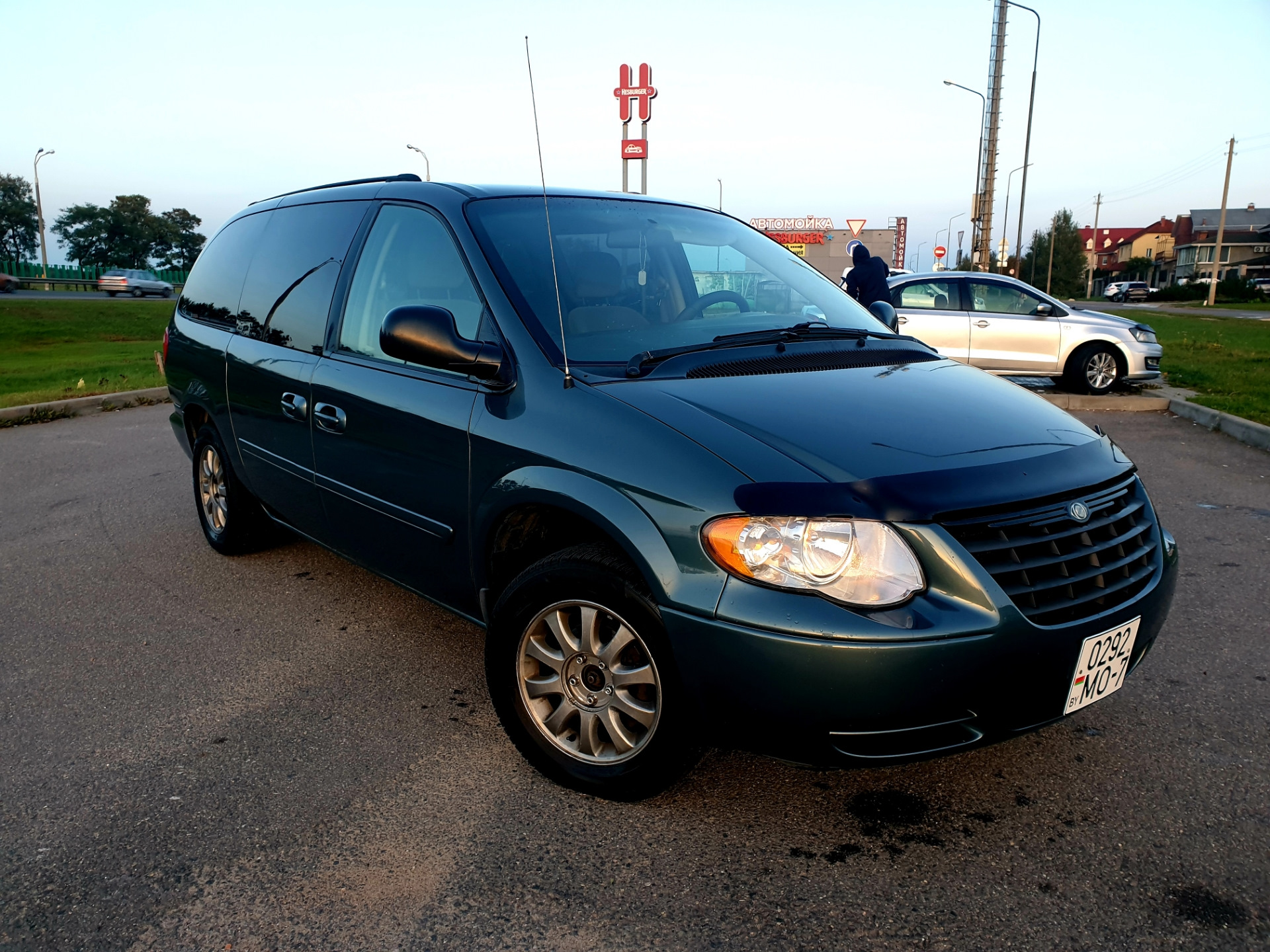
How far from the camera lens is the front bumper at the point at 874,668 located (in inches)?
82.4

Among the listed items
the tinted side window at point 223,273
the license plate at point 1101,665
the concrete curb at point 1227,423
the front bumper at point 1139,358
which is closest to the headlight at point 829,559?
the license plate at point 1101,665

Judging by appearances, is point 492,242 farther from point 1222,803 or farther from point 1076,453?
point 1222,803

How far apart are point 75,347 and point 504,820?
77.3 feet

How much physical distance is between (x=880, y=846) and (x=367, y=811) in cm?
139

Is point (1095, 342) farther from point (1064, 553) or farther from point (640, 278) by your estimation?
point (1064, 553)

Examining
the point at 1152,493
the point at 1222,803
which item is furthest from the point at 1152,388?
the point at 1222,803

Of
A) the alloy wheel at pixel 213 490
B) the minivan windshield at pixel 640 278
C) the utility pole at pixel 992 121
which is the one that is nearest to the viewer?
the minivan windshield at pixel 640 278

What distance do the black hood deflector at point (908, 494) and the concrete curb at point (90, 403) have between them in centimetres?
984

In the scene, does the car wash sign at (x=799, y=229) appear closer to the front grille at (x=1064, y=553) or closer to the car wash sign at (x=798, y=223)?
the car wash sign at (x=798, y=223)

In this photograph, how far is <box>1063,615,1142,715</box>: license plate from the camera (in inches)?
91.1

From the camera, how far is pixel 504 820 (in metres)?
2.57

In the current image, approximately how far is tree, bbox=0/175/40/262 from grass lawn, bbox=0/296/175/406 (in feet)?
169

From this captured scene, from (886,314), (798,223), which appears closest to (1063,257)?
(798,223)

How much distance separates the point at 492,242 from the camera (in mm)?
3076
